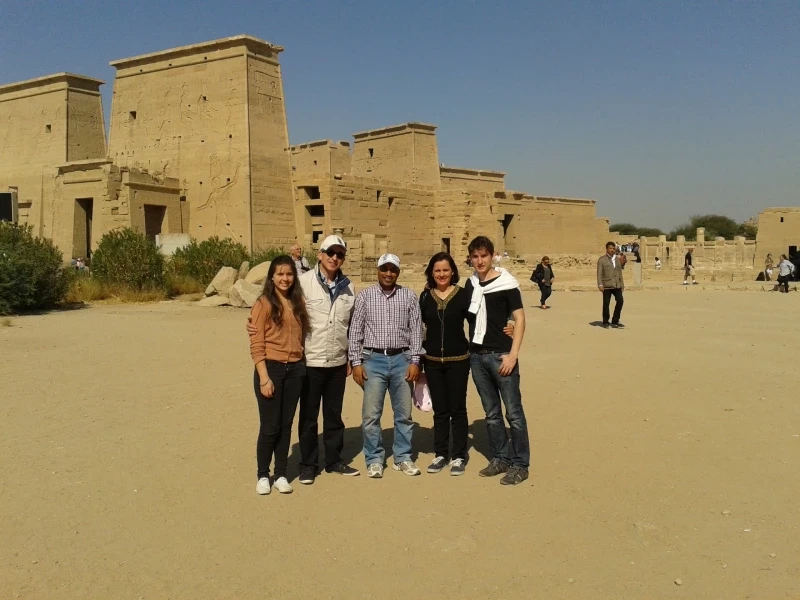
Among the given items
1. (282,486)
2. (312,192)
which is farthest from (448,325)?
(312,192)

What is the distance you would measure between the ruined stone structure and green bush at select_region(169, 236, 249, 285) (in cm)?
215

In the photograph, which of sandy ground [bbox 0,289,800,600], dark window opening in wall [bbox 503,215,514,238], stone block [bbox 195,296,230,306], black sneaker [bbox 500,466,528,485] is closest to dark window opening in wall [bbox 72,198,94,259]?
stone block [bbox 195,296,230,306]

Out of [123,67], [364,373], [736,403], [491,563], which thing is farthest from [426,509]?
[123,67]

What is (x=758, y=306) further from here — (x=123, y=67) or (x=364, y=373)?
(x=123, y=67)

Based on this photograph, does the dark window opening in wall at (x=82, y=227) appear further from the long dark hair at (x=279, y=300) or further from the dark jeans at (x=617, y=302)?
the long dark hair at (x=279, y=300)

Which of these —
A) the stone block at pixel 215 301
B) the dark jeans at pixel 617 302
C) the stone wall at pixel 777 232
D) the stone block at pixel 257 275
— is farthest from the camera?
the stone wall at pixel 777 232

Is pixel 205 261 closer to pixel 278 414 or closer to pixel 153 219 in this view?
pixel 153 219

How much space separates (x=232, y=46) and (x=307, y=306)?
58.2ft

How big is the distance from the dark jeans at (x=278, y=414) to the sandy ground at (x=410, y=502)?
0.82 feet

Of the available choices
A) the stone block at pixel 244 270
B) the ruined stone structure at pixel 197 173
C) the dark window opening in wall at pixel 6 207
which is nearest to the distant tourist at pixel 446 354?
the stone block at pixel 244 270

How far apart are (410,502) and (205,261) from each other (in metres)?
15.0

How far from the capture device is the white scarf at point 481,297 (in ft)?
15.2

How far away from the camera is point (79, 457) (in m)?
4.97

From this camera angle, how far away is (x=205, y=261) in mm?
18094
